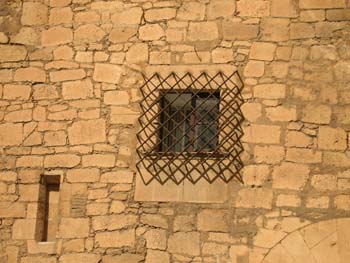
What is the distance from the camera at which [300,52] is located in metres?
4.85

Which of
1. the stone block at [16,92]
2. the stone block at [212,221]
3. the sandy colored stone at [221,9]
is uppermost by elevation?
the sandy colored stone at [221,9]

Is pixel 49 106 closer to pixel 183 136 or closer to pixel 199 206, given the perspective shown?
pixel 183 136

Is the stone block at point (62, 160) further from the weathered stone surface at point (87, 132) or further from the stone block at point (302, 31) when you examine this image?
the stone block at point (302, 31)

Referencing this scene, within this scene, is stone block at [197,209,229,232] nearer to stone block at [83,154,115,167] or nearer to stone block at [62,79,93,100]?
stone block at [83,154,115,167]

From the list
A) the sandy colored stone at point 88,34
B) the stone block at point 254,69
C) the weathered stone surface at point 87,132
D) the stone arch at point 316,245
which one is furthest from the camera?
the sandy colored stone at point 88,34

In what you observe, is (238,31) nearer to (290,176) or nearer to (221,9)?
(221,9)

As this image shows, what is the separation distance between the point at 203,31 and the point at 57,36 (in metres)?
1.51

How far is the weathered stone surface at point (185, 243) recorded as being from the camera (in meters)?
4.57

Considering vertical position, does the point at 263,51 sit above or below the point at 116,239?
above

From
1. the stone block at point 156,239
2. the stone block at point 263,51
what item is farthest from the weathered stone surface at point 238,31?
the stone block at point 156,239

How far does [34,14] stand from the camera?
5332 millimetres

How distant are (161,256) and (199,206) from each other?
1.86 feet

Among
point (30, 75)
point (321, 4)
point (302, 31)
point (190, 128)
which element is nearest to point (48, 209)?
point (30, 75)

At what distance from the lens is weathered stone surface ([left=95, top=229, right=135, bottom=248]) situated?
4695mm
